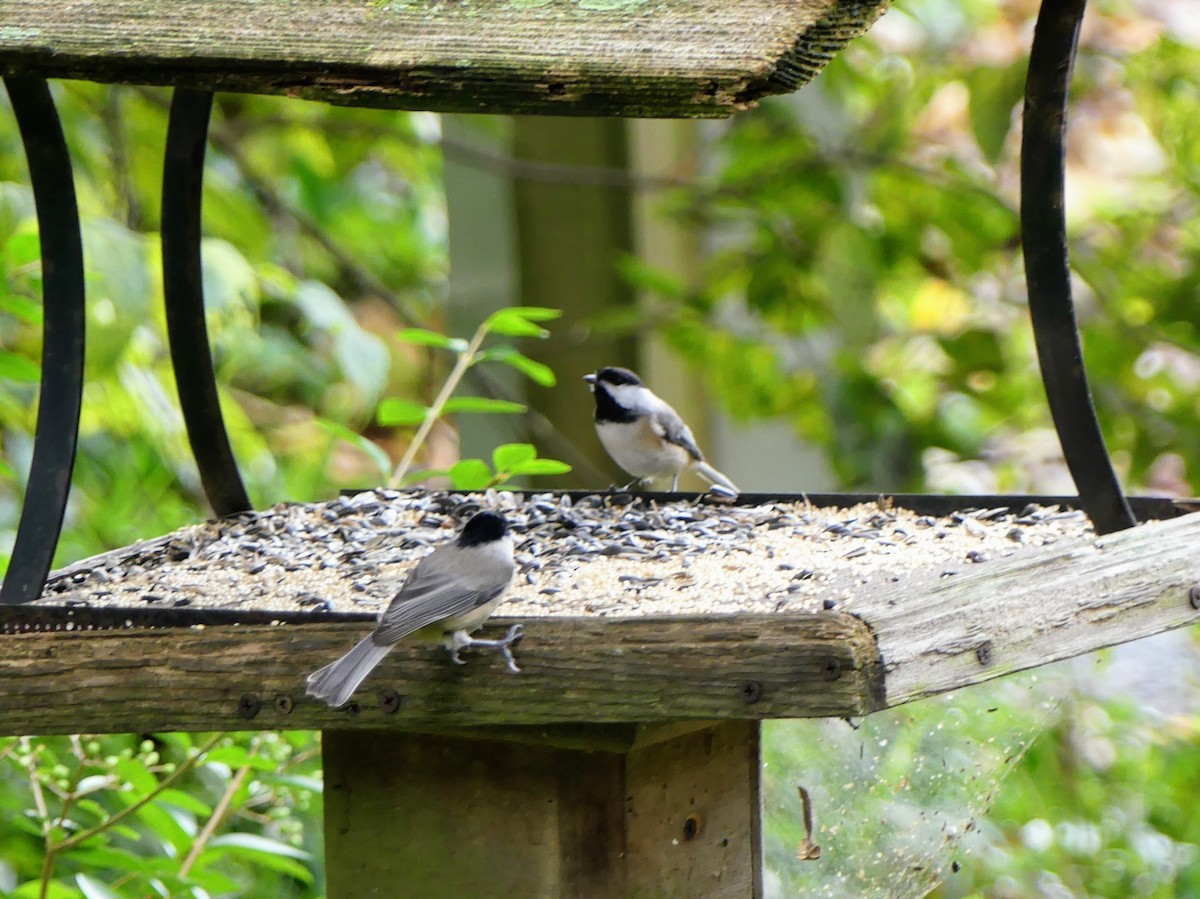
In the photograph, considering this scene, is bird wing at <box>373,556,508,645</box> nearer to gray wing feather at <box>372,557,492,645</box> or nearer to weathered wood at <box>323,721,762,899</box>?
gray wing feather at <box>372,557,492,645</box>

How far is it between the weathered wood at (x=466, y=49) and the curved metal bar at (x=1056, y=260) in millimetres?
419

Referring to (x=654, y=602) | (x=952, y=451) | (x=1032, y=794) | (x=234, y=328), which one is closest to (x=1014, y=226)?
(x=952, y=451)

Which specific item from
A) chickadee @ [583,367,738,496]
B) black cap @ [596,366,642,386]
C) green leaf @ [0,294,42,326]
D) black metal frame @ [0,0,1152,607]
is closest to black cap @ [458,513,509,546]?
black metal frame @ [0,0,1152,607]

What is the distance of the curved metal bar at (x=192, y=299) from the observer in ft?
7.30

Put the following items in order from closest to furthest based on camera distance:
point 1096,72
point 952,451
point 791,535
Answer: point 791,535 < point 952,451 < point 1096,72

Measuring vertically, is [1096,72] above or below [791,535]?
above

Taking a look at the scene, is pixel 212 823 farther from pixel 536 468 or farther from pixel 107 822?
pixel 536 468

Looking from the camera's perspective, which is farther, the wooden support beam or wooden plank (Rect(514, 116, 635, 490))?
wooden plank (Rect(514, 116, 635, 490))

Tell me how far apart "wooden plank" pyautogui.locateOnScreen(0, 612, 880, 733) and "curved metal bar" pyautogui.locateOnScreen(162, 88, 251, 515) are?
32.2 inches

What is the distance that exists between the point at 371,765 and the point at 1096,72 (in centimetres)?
305

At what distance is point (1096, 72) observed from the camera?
3859 mm

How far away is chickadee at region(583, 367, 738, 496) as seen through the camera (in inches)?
102

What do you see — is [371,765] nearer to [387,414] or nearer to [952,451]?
[387,414]

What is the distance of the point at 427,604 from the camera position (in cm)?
135
